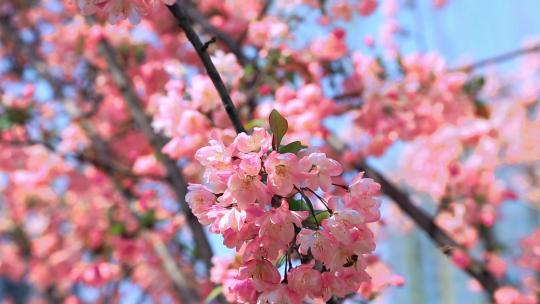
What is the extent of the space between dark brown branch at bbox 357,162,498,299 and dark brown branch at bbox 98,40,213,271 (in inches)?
23.7

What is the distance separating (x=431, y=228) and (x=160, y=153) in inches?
38.5

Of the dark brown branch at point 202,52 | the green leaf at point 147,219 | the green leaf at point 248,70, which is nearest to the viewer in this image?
the dark brown branch at point 202,52

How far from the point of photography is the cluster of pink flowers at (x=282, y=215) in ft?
2.82

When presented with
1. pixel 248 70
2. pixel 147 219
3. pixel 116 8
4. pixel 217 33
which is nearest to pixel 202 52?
pixel 116 8

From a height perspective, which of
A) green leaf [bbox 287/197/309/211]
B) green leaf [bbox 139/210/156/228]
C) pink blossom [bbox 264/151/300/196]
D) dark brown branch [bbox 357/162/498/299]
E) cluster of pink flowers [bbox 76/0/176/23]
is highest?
cluster of pink flowers [bbox 76/0/176/23]

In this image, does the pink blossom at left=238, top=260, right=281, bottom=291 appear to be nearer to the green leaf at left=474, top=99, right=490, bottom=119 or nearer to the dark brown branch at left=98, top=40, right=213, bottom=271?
the dark brown branch at left=98, top=40, right=213, bottom=271

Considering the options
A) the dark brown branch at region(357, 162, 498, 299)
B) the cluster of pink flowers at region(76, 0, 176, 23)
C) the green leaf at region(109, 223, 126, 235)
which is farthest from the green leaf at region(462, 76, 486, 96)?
the cluster of pink flowers at region(76, 0, 176, 23)

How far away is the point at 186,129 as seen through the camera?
1546 millimetres

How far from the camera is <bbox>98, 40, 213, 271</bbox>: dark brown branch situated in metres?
2.07

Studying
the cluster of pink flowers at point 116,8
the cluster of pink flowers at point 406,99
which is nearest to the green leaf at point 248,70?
the cluster of pink flowers at point 406,99

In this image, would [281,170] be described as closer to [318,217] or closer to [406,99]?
[318,217]

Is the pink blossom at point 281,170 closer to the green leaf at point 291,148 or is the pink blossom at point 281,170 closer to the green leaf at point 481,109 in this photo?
the green leaf at point 291,148

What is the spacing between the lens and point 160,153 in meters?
2.21

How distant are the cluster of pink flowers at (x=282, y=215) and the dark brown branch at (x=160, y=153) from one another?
1.10 m
